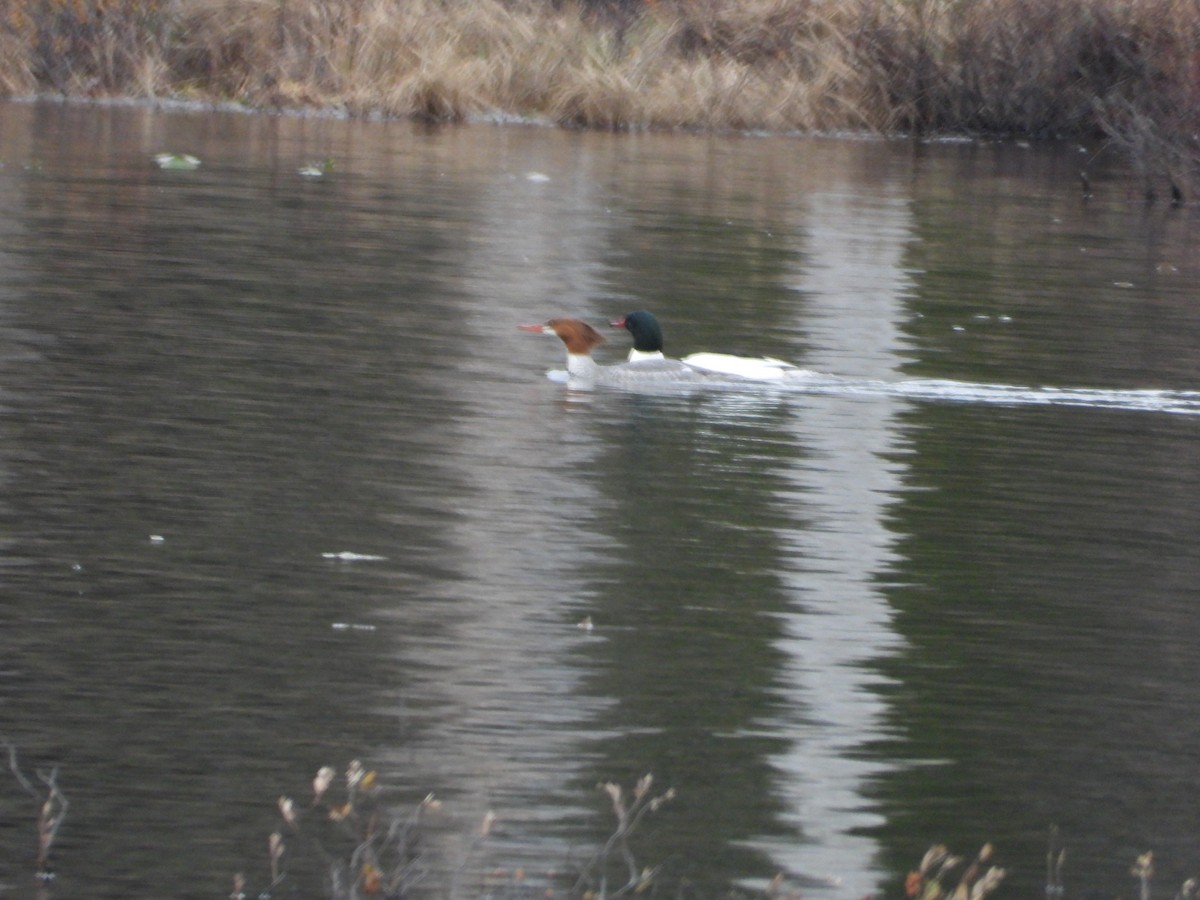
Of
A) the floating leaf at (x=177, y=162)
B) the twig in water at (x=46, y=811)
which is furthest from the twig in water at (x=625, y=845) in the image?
the floating leaf at (x=177, y=162)

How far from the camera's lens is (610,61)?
1276 inches

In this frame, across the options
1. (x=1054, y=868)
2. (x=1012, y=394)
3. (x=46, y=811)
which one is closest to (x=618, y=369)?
(x=1012, y=394)

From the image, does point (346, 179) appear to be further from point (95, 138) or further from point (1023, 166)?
point (1023, 166)

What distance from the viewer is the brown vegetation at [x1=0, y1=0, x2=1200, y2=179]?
30.6 m

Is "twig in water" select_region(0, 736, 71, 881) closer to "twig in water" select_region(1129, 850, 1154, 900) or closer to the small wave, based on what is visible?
"twig in water" select_region(1129, 850, 1154, 900)

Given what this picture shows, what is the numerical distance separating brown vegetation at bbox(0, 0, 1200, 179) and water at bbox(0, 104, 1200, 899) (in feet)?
48.7

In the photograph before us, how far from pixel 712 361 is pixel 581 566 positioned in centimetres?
431

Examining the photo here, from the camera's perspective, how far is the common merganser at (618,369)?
37.5ft

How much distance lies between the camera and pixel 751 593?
7000 millimetres

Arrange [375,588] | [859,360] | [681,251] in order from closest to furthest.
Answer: [375,588], [859,360], [681,251]

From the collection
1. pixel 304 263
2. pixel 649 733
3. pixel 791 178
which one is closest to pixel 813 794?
pixel 649 733

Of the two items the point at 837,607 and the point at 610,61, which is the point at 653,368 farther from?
the point at 610,61

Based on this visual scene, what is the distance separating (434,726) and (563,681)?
0.52 m

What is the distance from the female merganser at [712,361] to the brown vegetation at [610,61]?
19.6m
